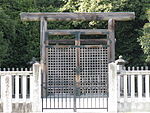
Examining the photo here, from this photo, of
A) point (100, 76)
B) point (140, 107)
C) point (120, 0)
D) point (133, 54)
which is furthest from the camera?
point (133, 54)

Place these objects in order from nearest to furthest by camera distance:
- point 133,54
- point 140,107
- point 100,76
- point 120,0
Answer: point 140,107, point 100,76, point 120,0, point 133,54

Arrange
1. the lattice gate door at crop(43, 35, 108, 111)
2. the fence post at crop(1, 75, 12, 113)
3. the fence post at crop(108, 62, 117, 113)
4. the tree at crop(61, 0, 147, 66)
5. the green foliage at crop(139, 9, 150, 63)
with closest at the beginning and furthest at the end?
the fence post at crop(1, 75, 12, 113) < the fence post at crop(108, 62, 117, 113) < the lattice gate door at crop(43, 35, 108, 111) < the green foliage at crop(139, 9, 150, 63) < the tree at crop(61, 0, 147, 66)

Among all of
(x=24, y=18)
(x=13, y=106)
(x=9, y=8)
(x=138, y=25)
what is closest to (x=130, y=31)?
(x=138, y=25)

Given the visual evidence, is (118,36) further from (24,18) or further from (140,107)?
(140,107)

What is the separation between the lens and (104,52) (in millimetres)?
13586

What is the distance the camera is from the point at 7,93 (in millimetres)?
10234

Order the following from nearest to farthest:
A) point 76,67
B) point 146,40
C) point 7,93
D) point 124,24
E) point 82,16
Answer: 1. point 7,93
2. point 76,67
3. point 82,16
4. point 146,40
5. point 124,24

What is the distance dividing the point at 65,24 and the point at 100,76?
7.22 m

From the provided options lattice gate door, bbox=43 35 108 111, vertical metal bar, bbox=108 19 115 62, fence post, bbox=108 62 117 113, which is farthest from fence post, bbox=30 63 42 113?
vertical metal bar, bbox=108 19 115 62

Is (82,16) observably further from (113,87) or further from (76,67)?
(113,87)

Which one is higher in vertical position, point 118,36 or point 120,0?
point 120,0

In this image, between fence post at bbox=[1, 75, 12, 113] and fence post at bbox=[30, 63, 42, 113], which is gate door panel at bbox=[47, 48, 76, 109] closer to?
fence post at bbox=[30, 63, 42, 113]

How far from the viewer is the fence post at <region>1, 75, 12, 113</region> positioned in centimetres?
1016

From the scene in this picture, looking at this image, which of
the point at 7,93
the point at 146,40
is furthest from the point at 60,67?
the point at 146,40
